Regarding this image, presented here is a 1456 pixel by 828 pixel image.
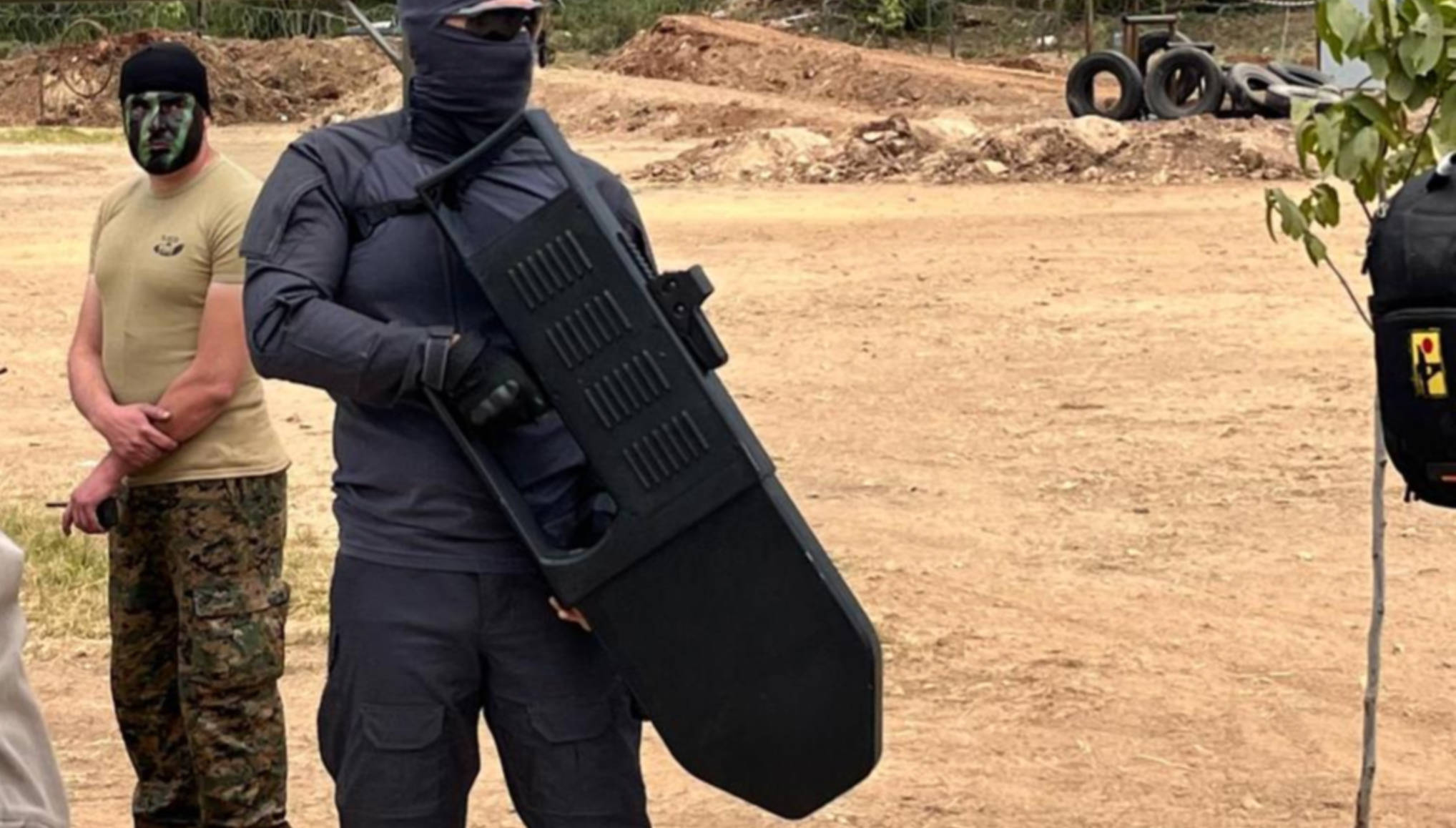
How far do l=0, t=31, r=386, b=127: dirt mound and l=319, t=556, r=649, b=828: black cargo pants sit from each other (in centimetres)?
3229

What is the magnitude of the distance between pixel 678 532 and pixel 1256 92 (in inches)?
853

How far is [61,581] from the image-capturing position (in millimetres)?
Answer: 7715

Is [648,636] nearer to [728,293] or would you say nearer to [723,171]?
[728,293]

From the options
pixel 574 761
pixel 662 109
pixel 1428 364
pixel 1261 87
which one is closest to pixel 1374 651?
pixel 1428 364

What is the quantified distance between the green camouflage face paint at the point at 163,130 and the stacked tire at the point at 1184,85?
19757 mm

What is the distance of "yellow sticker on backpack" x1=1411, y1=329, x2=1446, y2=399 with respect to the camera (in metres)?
3.30

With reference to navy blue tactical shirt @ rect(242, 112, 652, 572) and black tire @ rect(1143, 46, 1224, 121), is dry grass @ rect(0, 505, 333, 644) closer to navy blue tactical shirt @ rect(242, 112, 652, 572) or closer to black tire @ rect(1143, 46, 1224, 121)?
navy blue tactical shirt @ rect(242, 112, 652, 572)

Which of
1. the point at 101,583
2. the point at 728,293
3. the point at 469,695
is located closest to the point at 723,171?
the point at 728,293

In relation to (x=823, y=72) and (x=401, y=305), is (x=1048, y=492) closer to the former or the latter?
(x=401, y=305)

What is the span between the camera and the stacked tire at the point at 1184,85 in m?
24.0

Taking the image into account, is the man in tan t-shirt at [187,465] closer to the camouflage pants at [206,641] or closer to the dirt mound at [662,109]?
the camouflage pants at [206,641]

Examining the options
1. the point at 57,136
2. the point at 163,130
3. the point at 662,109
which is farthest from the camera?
the point at 57,136

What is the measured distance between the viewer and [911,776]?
597 cm

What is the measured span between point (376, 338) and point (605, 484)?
0.41 metres
